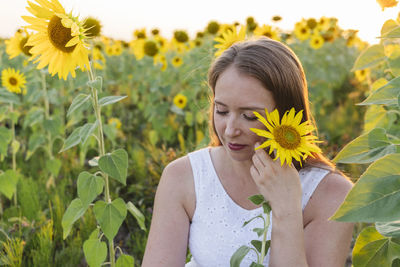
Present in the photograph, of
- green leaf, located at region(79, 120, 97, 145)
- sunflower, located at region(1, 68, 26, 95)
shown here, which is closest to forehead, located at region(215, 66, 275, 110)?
green leaf, located at region(79, 120, 97, 145)

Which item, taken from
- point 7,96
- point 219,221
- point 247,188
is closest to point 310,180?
point 247,188

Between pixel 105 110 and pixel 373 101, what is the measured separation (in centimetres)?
350

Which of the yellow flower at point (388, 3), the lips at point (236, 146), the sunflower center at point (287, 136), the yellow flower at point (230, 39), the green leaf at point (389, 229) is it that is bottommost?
the green leaf at point (389, 229)

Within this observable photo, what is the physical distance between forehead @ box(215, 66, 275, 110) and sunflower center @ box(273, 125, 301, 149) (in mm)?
286

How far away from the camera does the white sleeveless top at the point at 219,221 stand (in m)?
1.58

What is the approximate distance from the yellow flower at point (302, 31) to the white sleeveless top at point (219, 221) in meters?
4.28

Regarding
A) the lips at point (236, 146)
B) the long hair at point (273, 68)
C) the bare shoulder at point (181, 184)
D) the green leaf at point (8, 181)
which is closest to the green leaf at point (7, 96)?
the green leaf at point (8, 181)

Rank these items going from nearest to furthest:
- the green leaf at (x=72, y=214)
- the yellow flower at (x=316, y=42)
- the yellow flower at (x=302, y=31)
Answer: the green leaf at (x=72, y=214), the yellow flower at (x=316, y=42), the yellow flower at (x=302, y=31)

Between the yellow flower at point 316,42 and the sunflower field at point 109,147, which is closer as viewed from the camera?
the sunflower field at point 109,147

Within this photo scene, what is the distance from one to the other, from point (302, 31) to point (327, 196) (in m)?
4.49

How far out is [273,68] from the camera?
1448 millimetres

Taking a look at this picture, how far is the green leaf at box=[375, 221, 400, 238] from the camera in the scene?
0.95 metres

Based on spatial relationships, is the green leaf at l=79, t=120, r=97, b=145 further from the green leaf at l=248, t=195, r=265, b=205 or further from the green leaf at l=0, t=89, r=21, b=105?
the green leaf at l=0, t=89, r=21, b=105

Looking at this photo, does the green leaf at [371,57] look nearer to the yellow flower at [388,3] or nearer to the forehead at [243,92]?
the forehead at [243,92]
